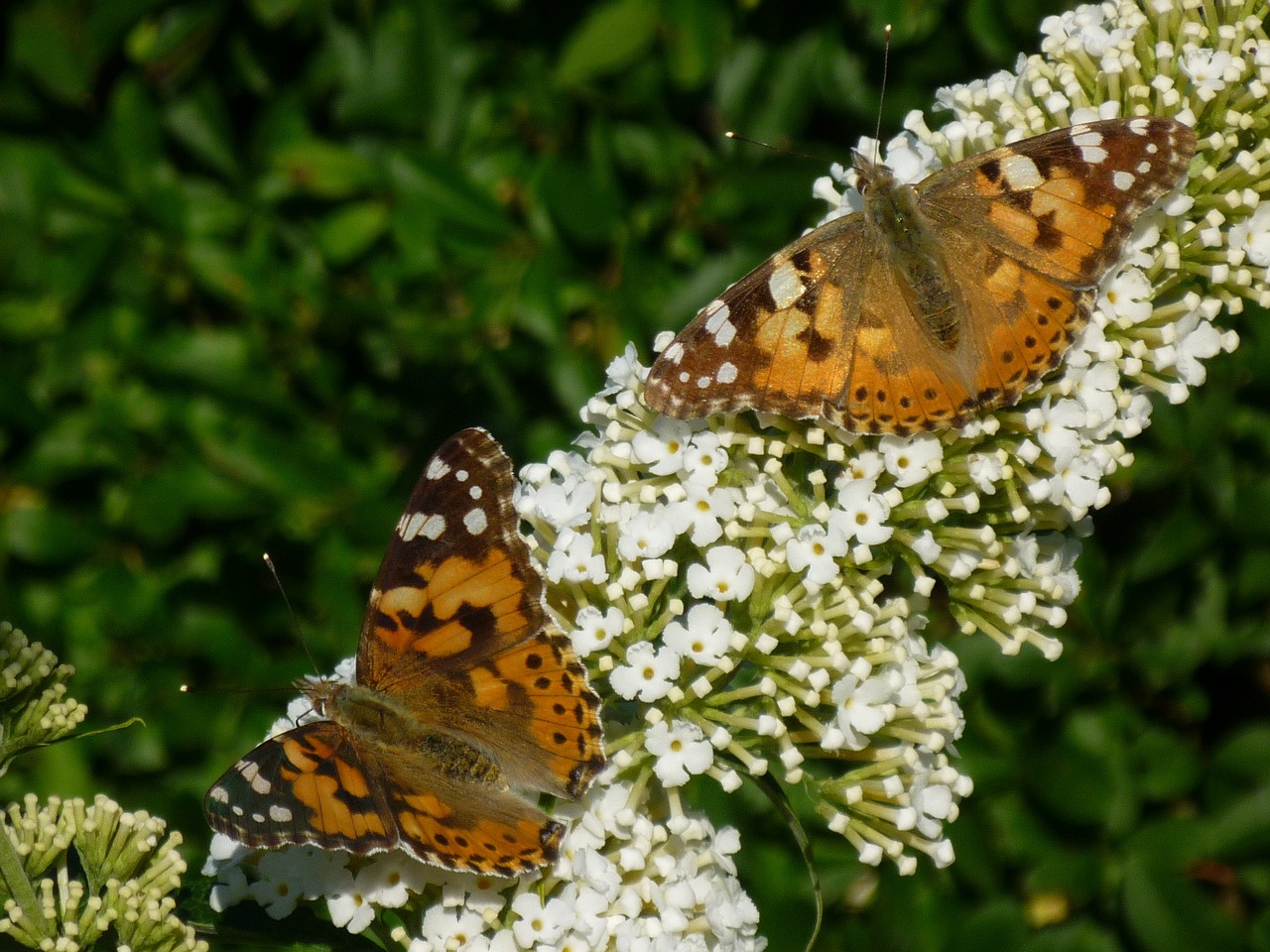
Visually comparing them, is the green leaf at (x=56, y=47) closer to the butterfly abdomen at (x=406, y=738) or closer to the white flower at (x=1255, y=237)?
the butterfly abdomen at (x=406, y=738)

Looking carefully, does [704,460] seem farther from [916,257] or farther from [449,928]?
[449,928]

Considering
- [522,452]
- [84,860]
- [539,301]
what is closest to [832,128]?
[539,301]

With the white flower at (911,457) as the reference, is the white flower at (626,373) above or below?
above

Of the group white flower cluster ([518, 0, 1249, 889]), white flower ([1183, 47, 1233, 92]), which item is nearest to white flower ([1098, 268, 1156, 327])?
white flower cluster ([518, 0, 1249, 889])

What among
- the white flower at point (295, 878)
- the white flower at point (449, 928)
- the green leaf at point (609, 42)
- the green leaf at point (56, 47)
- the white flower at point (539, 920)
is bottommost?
the white flower at point (539, 920)

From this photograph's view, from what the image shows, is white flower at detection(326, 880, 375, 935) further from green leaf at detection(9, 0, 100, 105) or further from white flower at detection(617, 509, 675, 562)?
green leaf at detection(9, 0, 100, 105)

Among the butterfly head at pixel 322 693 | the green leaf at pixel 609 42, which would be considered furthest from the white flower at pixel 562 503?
the green leaf at pixel 609 42
